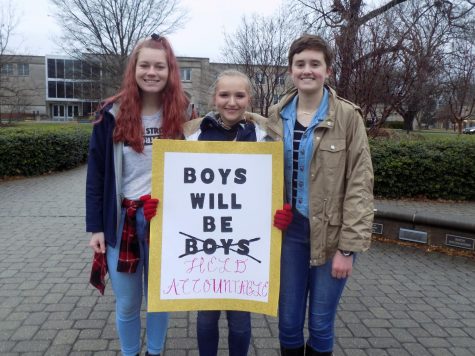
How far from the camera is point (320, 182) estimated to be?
2.18 metres

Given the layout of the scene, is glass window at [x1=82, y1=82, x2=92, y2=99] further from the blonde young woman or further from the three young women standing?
the three young women standing

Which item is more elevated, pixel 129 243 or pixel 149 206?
pixel 149 206

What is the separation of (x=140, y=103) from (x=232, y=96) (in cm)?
55

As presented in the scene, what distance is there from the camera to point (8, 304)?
152 inches

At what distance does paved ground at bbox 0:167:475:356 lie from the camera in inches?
126

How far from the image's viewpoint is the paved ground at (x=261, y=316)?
3213 millimetres

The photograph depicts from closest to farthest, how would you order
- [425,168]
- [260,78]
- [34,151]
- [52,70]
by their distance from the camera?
[425,168], [34,151], [260,78], [52,70]

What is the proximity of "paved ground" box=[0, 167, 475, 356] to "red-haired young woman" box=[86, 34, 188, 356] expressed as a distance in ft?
3.82

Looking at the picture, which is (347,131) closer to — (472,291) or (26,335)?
(26,335)

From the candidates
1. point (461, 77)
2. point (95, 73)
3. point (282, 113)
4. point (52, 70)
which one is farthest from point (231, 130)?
point (52, 70)

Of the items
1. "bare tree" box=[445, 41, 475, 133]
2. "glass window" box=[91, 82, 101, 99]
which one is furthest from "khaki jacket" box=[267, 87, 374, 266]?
"glass window" box=[91, 82, 101, 99]

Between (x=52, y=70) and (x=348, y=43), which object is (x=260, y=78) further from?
(x=52, y=70)

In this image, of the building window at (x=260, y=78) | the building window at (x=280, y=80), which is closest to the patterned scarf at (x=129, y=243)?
the building window at (x=280, y=80)

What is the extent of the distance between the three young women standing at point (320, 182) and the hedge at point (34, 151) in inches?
440
